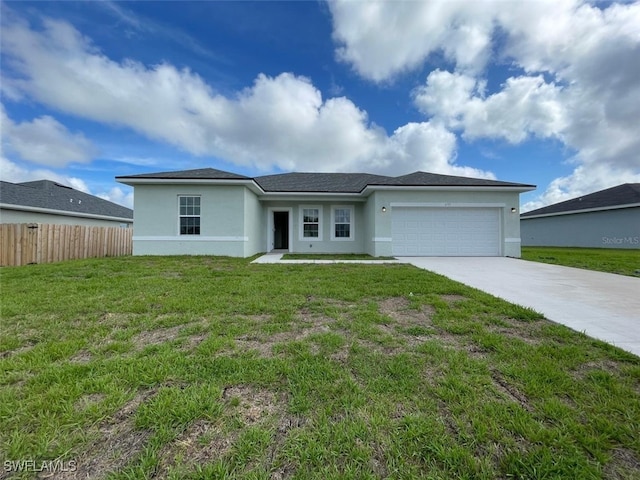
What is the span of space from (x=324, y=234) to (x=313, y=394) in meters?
12.3

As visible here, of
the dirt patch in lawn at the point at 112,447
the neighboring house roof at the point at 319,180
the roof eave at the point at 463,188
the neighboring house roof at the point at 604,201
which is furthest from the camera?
the neighboring house roof at the point at 604,201

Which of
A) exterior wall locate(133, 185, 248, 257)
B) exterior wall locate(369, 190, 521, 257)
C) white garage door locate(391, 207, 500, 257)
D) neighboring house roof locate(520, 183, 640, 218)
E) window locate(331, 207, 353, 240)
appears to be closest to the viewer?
exterior wall locate(133, 185, 248, 257)

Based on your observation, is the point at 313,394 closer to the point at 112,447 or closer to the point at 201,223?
the point at 112,447

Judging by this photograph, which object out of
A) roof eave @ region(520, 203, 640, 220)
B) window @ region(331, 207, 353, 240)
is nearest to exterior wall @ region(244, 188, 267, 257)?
window @ region(331, 207, 353, 240)

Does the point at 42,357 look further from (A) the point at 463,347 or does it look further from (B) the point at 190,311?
(A) the point at 463,347

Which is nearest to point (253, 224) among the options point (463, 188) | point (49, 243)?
point (49, 243)

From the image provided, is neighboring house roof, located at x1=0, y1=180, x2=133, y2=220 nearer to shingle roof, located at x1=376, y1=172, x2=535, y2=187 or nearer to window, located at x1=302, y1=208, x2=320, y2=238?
window, located at x1=302, y1=208, x2=320, y2=238

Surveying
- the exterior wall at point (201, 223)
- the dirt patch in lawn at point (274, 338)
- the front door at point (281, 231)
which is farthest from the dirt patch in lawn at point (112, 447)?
the front door at point (281, 231)

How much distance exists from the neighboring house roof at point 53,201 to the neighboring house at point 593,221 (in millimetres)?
35149

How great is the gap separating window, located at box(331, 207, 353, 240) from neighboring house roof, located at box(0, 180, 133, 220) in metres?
16.0

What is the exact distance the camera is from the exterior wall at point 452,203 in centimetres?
1194

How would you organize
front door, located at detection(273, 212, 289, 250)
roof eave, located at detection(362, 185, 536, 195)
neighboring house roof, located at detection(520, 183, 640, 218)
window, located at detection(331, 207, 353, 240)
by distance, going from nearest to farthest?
roof eave, located at detection(362, 185, 536, 195) → window, located at detection(331, 207, 353, 240) → front door, located at detection(273, 212, 289, 250) → neighboring house roof, located at detection(520, 183, 640, 218)

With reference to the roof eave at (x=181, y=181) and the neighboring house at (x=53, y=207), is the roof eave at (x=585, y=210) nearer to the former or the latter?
the roof eave at (x=181, y=181)

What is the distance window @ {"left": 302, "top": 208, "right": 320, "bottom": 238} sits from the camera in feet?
47.0
